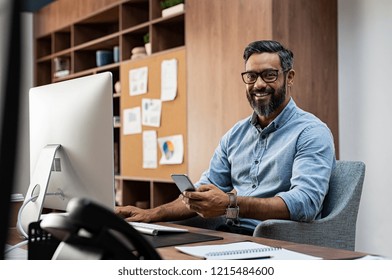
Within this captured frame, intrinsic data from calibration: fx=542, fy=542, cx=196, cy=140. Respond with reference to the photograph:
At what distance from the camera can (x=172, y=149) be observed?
12.7ft

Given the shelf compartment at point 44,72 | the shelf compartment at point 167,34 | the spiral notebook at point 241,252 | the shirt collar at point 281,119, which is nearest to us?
the spiral notebook at point 241,252

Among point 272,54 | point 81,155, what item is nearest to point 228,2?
point 272,54

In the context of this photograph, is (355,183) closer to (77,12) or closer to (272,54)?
(272,54)

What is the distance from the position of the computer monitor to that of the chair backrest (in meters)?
0.86

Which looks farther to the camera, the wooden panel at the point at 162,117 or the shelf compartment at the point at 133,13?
the shelf compartment at the point at 133,13

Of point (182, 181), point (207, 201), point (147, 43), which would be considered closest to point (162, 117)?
point (147, 43)

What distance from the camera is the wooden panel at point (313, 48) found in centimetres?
302

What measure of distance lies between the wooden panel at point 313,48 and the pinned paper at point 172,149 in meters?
1.05

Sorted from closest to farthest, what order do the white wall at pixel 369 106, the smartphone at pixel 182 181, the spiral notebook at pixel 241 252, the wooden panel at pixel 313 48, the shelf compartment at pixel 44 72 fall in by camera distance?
the spiral notebook at pixel 241 252 → the smartphone at pixel 182 181 → the white wall at pixel 369 106 → the wooden panel at pixel 313 48 → the shelf compartment at pixel 44 72

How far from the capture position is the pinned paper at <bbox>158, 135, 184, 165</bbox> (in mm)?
3781

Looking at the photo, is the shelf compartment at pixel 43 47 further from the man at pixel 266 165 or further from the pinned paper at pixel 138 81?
the man at pixel 266 165

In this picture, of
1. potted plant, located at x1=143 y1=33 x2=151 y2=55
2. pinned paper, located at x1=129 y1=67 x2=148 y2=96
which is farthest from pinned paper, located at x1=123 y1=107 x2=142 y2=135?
potted plant, located at x1=143 y1=33 x2=151 y2=55

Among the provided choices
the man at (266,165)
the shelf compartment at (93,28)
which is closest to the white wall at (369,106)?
the man at (266,165)

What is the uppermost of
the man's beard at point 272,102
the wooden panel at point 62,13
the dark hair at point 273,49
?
the wooden panel at point 62,13
